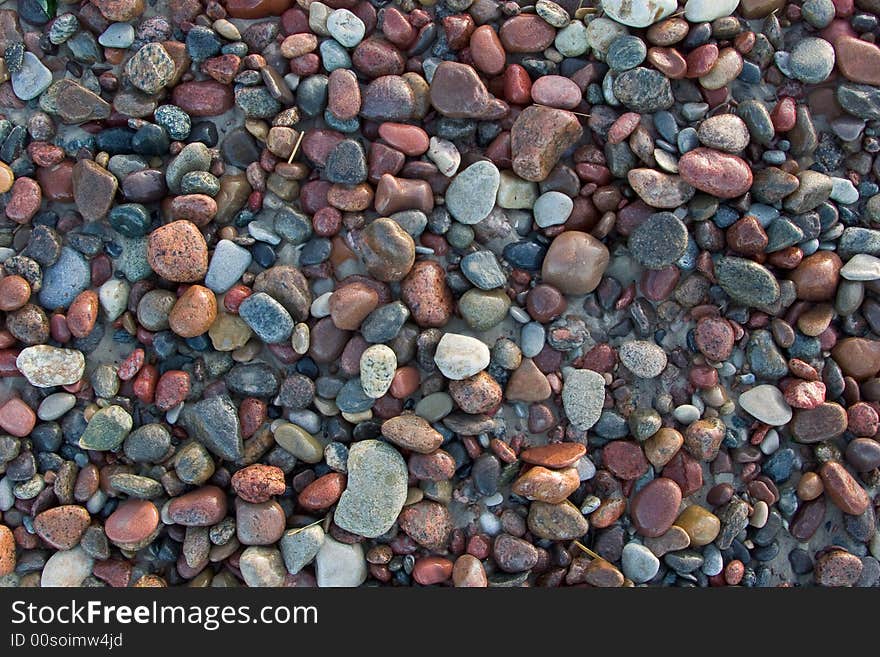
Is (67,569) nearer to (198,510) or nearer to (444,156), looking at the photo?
(198,510)

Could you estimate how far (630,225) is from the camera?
1.98 m

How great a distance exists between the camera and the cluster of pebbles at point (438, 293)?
1.90 metres

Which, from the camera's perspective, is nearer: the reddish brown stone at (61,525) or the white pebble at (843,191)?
the reddish brown stone at (61,525)

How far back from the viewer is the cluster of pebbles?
1.90 metres

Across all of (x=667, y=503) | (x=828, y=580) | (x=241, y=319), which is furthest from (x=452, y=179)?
(x=828, y=580)

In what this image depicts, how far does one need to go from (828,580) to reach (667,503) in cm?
48

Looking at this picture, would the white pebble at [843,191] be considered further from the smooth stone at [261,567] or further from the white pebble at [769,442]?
the smooth stone at [261,567]

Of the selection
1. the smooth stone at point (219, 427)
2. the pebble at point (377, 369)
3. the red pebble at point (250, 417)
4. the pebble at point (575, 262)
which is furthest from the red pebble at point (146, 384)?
the pebble at point (575, 262)

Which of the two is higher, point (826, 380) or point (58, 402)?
point (826, 380)

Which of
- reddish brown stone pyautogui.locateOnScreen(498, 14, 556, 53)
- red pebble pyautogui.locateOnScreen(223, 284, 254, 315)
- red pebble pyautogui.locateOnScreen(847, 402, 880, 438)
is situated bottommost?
red pebble pyautogui.locateOnScreen(223, 284, 254, 315)

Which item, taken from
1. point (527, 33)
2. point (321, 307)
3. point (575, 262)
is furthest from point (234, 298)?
point (527, 33)

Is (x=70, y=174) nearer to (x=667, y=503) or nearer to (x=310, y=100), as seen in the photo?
(x=310, y=100)

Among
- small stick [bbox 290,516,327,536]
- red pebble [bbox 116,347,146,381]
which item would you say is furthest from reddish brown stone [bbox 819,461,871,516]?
red pebble [bbox 116,347,146,381]

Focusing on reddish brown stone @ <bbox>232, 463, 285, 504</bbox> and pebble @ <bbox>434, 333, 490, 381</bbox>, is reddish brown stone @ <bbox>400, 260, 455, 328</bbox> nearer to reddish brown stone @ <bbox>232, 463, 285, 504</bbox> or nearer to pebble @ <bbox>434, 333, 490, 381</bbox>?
pebble @ <bbox>434, 333, 490, 381</bbox>
